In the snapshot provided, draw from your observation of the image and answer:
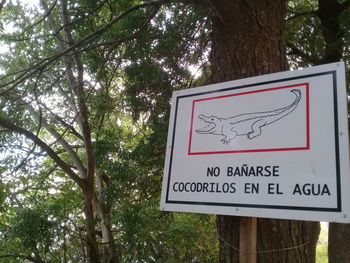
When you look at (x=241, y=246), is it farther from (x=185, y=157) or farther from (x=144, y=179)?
(x=144, y=179)

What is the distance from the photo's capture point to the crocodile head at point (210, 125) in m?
1.50

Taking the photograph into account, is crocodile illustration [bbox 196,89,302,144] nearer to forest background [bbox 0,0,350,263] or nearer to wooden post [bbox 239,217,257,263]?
wooden post [bbox 239,217,257,263]

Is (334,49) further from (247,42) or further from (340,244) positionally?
(247,42)

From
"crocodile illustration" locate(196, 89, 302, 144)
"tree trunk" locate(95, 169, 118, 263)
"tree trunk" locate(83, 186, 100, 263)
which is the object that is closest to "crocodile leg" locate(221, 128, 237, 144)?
"crocodile illustration" locate(196, 89, 302, 144)

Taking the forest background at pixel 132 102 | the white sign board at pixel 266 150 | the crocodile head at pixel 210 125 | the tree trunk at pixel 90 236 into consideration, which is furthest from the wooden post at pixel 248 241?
the tree trunk at pixel 90 236

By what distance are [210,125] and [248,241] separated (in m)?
0.50

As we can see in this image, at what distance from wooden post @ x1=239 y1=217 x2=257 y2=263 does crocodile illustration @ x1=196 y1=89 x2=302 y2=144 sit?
0.32 m

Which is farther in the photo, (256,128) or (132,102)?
(132,102)

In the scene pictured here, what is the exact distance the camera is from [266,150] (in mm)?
1319

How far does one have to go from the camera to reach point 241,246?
1.38m

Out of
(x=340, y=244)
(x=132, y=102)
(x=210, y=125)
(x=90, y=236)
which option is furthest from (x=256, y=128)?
(x=90, y=236)

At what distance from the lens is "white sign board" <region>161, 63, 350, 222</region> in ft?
3.87

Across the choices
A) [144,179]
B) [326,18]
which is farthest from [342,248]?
[326,18]

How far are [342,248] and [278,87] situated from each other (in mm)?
3162
